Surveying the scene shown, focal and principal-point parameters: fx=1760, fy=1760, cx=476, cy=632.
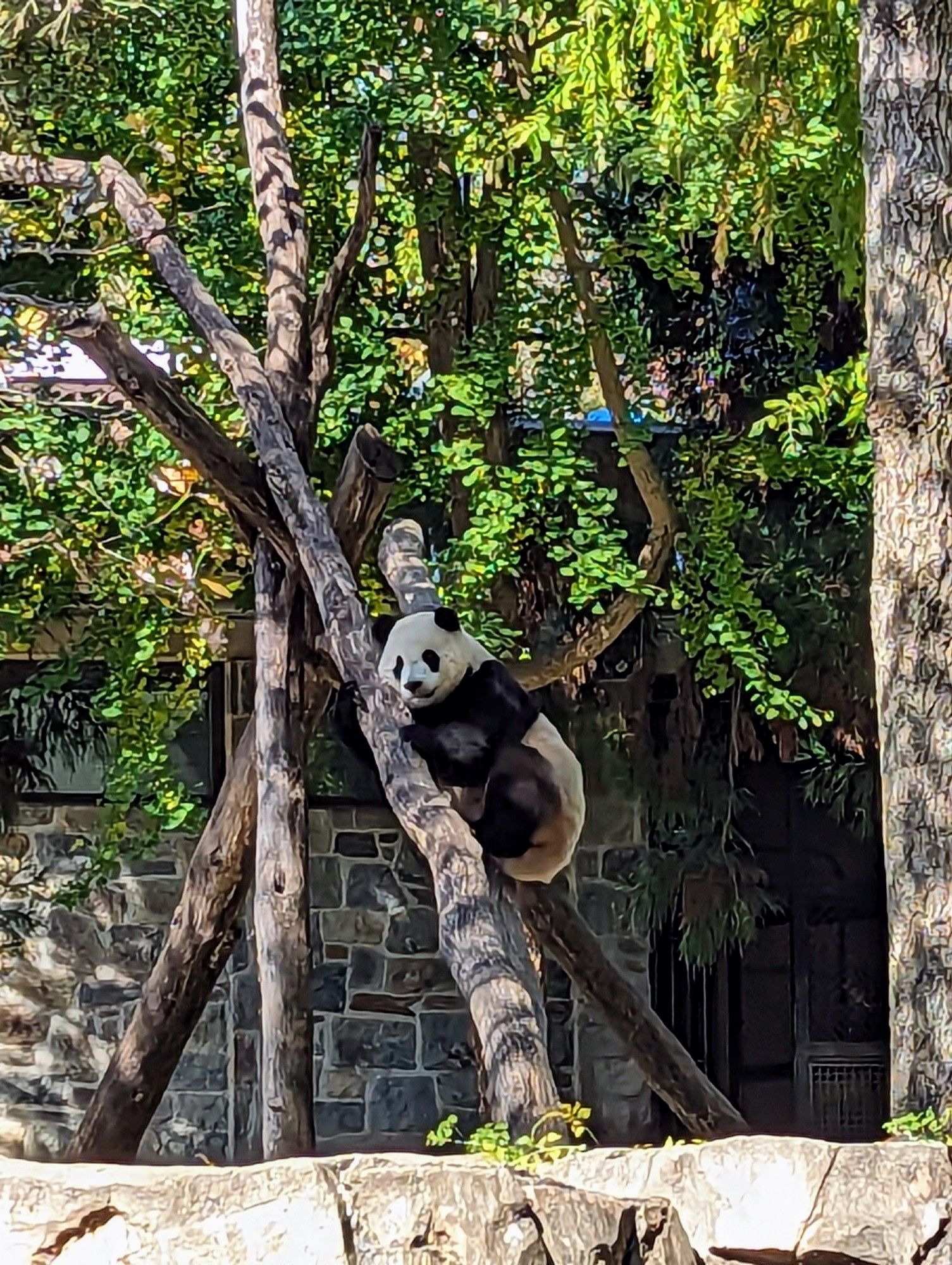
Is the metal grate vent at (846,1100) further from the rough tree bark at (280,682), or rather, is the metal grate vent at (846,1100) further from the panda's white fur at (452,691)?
the rough tree bark at (280,682)

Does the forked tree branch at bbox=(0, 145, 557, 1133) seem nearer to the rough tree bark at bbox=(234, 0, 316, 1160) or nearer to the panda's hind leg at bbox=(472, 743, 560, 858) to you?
the rough tree bark at bbox=(234, 0, 316, 1160)

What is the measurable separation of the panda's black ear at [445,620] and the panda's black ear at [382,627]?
25cm

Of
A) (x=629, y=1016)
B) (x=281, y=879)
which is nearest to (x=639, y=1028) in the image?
(x=629, y=1016)

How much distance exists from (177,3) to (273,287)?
1318 mm

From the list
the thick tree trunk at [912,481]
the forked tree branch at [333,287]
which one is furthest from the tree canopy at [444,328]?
the thick tree trunk at [912,481]

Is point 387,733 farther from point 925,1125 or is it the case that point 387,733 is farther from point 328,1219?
point 328,1219

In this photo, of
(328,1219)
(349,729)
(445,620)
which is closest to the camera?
(328,1219)

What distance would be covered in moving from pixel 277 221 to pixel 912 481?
6.49ft

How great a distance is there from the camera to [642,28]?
13.1 feet

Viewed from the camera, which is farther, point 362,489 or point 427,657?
point 362,489

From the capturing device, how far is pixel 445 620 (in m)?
4.16

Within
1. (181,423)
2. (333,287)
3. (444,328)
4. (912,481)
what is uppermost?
(444,328)

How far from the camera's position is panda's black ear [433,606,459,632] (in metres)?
4.15

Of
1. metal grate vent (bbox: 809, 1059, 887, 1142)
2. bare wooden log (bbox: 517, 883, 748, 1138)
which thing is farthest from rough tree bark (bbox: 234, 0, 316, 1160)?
metal grate vent (bbox: 809, 1059, 887, 1142)
